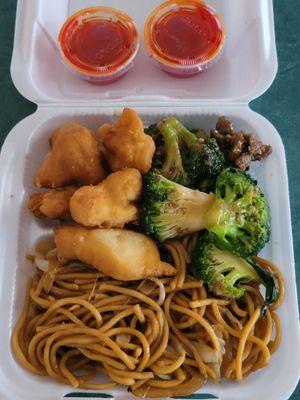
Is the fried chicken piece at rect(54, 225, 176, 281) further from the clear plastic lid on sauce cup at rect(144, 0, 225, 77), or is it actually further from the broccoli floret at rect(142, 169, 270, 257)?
the clear plastic lid on sauce cup at rect(144, 0, 225, 77)

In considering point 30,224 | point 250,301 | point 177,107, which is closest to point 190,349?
point 250,301

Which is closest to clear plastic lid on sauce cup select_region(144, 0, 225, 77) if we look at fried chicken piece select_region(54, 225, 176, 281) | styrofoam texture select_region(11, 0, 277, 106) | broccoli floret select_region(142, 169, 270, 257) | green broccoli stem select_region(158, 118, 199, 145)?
styrofoam texture select_region(11, 0, 277, 106)

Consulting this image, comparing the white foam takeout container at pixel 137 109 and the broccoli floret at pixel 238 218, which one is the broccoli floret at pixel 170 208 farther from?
the white foam takeout container at pixel 137 109

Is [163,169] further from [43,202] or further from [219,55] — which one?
[219,55]

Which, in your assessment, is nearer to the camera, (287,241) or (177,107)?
(287,241)

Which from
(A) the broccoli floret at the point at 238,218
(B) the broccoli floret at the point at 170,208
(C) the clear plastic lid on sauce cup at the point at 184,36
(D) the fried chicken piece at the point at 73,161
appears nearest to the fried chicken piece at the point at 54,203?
(D) the fried chicken piece at the point at 73,161

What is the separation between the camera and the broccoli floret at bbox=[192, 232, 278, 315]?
182 centimetres

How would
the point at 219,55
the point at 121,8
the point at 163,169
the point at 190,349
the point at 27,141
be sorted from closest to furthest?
the point at 190,349 < the point at 163,169 < the point at 27,141 < the point at 219,55 < the point at 121,8

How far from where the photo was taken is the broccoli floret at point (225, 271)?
182cm

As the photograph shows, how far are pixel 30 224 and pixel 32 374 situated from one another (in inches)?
24.3

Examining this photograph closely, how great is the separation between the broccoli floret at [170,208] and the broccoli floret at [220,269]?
3.7 inches

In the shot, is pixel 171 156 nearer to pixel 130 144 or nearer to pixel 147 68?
pixel 130 144

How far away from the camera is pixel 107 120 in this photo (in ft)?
7.22

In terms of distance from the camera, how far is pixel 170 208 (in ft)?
6.15
